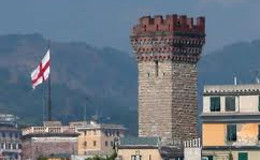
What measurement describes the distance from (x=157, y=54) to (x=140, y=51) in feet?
5.47

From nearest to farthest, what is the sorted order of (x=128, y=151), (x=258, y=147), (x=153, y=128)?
(x=258, y=147) < (x=128, y=151) < (x=153, y=128)

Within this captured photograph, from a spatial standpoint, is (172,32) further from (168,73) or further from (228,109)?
(228,109)

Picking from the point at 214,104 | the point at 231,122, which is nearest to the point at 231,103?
the point at 214,104

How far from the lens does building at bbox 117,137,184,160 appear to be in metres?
146

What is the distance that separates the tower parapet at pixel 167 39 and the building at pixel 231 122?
26767 mm

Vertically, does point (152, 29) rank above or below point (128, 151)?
above

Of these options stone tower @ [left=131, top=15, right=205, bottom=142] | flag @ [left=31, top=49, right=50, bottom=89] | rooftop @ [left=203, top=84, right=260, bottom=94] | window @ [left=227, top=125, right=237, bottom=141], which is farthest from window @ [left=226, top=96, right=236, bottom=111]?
flag @ [left=31, top=49, right=50, bottom=89]

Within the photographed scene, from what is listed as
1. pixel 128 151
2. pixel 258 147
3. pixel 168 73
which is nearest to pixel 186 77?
pixel 168 73

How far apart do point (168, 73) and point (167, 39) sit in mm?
4661

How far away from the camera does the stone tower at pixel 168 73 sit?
6388 inches

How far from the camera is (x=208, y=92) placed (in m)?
140

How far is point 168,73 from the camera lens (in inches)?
6467

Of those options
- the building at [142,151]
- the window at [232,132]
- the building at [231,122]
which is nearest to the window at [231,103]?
the building at [231,122]

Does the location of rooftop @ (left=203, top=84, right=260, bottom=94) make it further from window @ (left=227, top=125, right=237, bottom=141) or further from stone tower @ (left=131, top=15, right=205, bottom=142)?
stone tower @ (left=131, top=15, right=205, bottom=142)
